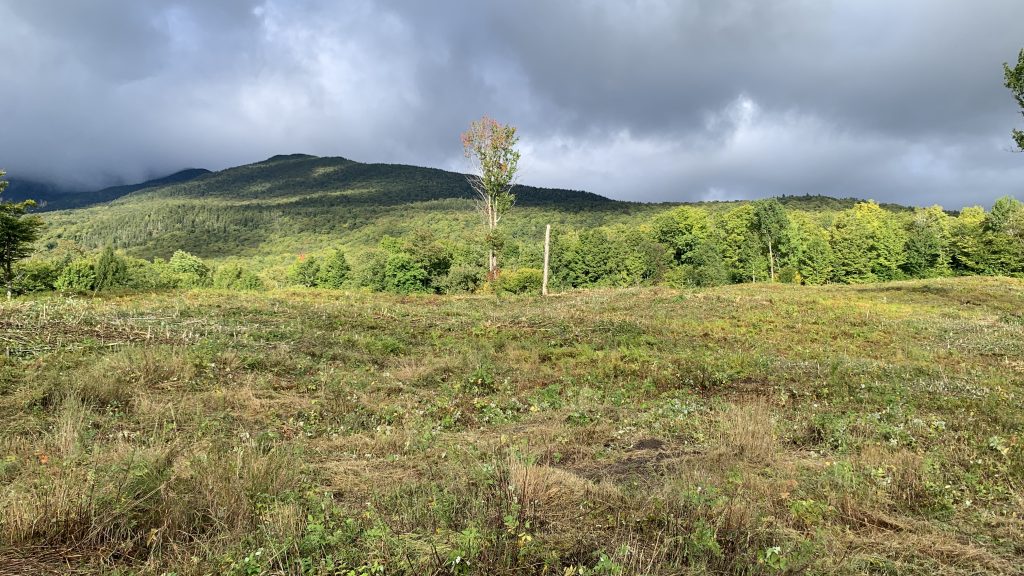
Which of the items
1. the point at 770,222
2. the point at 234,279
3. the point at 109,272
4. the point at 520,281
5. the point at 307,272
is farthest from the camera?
the point at 307,272

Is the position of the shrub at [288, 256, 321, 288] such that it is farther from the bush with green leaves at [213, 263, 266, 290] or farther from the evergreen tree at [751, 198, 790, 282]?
the evergreen tree at [751, 198, 790, 282]

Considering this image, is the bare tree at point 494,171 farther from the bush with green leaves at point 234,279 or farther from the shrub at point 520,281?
the bush with green leaves at point 234,279

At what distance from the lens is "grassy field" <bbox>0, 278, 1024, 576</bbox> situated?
3.87 m

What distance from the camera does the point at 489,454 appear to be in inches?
249

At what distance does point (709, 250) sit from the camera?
68500mm

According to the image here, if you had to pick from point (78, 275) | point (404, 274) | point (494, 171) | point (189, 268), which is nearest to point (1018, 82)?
point (494, 171)

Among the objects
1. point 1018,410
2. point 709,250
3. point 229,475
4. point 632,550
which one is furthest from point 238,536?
point 709,250

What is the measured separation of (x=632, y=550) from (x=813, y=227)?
8781cm

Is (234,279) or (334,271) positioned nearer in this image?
(334,271)

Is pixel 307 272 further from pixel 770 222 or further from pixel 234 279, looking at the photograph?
pixel 770 222

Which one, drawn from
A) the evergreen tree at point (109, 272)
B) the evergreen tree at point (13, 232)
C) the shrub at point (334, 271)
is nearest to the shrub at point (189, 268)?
the evergreen tree at point (109, 272)

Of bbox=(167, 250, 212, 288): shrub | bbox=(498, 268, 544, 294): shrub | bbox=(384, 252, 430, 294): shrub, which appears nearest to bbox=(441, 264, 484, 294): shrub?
bbox=(498, 268, 544, 294): shrub

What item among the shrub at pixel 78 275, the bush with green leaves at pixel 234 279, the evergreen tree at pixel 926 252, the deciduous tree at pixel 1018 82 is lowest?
the bush with green leaves at pixel 234 279

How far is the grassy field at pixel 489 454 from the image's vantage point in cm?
387
